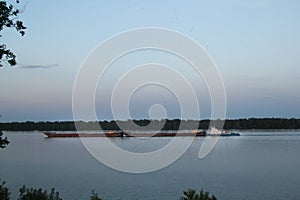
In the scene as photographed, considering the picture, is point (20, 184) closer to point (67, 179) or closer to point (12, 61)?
point (67, 179)

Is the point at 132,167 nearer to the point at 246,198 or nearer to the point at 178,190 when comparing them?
the point at 178,190

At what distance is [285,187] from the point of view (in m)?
24.8

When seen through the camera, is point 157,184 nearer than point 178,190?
No

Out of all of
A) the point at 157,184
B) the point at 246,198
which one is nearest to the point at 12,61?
the point at 246,198

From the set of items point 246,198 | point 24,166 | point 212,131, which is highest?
point 212,131

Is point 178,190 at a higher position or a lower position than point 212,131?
lower

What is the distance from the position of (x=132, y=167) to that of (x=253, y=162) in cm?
1184

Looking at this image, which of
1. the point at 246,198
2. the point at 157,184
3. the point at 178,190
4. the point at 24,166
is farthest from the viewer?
the point at 24,166

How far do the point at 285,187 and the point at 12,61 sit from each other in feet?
67.8

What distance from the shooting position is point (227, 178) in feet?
95.3

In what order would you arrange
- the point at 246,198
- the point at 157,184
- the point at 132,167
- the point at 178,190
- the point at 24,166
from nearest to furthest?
the point at 246,198, the point at 178,190, the point at 157,184, the point at 132,167, the point at 24,166

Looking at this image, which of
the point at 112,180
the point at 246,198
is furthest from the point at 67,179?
the point at 246,198

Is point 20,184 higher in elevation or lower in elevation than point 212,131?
lower

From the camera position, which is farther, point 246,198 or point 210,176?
point 210,176
